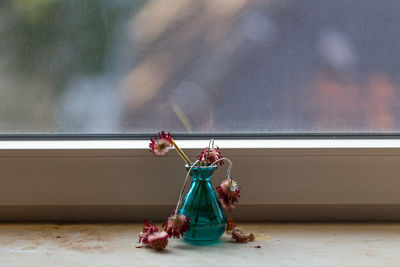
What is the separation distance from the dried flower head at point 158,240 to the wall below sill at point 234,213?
0.19 meters

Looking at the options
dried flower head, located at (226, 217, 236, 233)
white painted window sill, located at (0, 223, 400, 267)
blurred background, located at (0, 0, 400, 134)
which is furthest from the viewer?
blurred background, located at (0, 0, 400, 134)

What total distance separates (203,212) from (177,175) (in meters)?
0.17

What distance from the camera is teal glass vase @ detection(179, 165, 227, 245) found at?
2.62ft

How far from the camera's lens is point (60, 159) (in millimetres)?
948

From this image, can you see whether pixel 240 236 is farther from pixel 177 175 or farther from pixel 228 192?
pixel 177 175

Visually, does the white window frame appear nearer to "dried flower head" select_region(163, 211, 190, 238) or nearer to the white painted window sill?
the white painted window sill

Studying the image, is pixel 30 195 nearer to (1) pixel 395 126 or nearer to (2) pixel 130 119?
(2) pixel 130 119

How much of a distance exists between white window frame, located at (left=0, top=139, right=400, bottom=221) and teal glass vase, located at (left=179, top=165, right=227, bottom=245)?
135 millimetres

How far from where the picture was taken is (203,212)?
2.62 feet

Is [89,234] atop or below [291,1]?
below

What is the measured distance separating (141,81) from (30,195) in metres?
0.34

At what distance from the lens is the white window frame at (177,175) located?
3.11ft

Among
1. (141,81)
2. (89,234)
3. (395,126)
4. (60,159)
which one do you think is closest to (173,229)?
(89,234)

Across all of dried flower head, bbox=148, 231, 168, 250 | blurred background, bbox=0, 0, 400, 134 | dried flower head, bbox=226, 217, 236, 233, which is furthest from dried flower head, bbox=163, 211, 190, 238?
blurred background, bbox=0, 0, 400, 134
